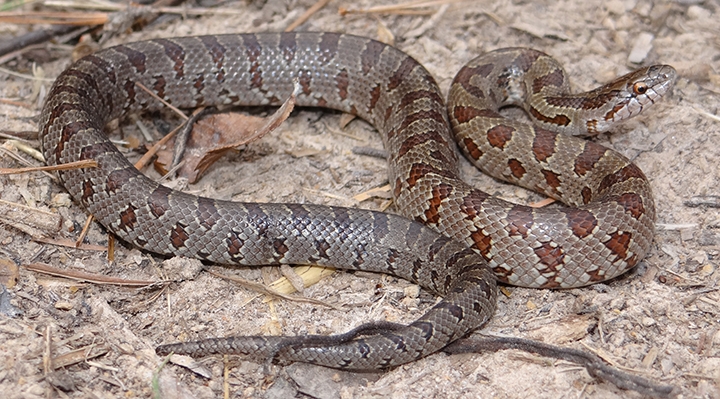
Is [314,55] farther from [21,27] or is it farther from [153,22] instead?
[21,27]

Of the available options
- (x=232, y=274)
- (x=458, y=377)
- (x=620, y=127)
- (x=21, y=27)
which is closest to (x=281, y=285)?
(x=232, y=274)

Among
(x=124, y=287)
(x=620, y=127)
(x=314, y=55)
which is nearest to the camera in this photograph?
(x=124, y=287)

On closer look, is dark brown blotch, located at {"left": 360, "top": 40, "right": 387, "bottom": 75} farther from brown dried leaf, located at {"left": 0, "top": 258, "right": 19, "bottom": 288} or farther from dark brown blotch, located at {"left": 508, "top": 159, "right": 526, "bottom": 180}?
brown dried leaf, located at {"left": 0, "top": 258, "right": 19, "bottom": 288}

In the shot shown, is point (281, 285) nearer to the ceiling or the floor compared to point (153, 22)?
nearer to the floor

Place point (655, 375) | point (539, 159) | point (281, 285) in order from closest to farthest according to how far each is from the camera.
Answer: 1. point (655, 375)
2. point (281, 285)
3. point (539, 159)

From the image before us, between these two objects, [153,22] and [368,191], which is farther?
[153,22]

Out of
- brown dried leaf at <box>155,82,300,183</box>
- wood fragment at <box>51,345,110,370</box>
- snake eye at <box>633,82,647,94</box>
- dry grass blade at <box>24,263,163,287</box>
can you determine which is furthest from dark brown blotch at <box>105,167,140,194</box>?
snake eye at <box>633,82,647,94</box>
